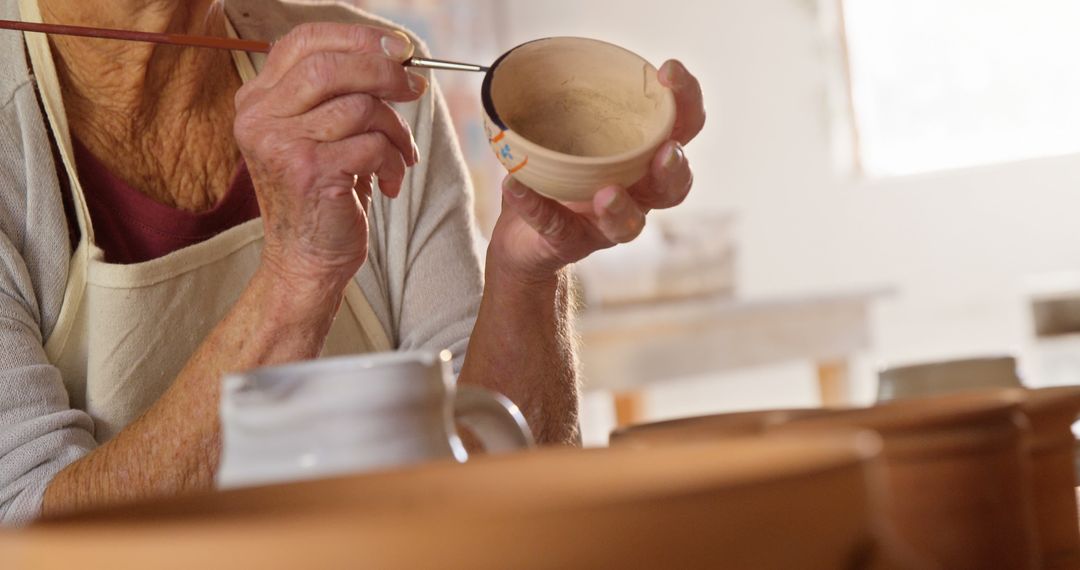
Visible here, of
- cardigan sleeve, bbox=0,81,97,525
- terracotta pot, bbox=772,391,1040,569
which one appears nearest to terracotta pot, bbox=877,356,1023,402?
terracotta pot, bbox=772,391,1040,569

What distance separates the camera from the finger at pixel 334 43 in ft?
2.98

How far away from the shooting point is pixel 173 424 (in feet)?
3.22

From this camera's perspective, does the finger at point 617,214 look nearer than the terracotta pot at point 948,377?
No

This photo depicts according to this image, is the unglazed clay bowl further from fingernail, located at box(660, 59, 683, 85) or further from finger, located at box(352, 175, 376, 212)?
finger, located at box(352, 175, 376, 212)

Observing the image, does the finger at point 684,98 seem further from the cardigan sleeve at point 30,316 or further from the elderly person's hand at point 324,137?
the cardigan sleeve at point 30,316

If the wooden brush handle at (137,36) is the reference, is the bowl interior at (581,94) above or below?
below

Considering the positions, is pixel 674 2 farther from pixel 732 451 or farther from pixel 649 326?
pixel 732 451

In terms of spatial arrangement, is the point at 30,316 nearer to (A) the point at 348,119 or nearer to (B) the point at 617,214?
(A) the point at 348,119

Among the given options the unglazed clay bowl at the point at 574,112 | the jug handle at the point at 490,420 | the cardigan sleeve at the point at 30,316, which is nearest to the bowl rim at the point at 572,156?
the unglazed clay bowl at the point at 574,112

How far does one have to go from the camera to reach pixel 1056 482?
0.50 meters

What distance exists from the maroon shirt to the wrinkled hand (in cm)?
33

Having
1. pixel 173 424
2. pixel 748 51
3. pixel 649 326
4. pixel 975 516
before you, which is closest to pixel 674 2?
pixel 748 51

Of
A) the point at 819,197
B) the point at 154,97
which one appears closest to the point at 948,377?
the point at 154,97

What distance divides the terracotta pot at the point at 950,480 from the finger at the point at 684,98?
489 mm
